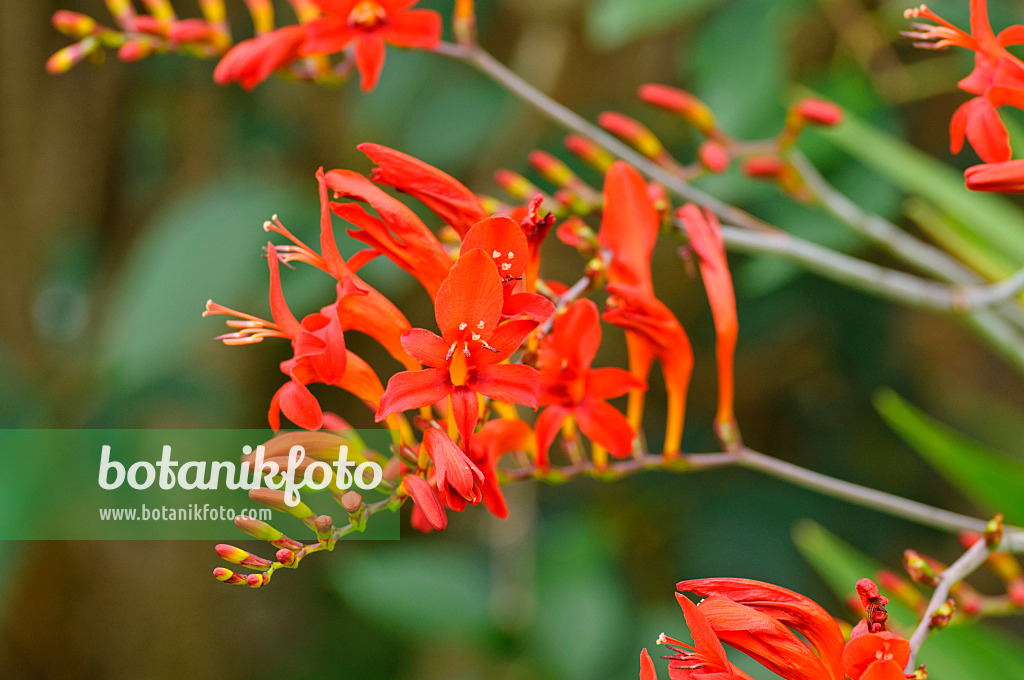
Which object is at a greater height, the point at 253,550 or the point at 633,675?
the point at 253,550

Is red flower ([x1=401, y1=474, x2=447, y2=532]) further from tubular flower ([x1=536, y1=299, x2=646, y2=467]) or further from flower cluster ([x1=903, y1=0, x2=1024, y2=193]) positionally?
flower cluster ([x1=903, y1=0, x2=1024, y2=193])

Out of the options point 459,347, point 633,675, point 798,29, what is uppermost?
point 798,29

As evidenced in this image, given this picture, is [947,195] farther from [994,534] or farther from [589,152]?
[994,534]

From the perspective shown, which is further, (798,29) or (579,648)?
(798,29)

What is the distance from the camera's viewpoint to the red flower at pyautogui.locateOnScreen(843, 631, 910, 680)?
0.24 m

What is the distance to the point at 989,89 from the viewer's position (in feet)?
0.97

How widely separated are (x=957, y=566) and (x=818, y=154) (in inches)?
22.0

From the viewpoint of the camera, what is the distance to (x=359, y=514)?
0.30 m

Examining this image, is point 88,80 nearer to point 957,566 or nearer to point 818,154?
point 818,154

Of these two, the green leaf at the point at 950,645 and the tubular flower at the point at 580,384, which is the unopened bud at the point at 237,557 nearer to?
the tubular flower at the point at 580,384

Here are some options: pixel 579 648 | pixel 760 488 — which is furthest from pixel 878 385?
pixel 579 648

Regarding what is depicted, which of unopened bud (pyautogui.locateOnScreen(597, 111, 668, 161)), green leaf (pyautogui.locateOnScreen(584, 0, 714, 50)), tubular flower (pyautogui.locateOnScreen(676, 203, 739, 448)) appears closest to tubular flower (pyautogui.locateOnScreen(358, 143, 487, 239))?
tubular flower (pyautogui.locateOnScreen(676, 203, 739, 448))

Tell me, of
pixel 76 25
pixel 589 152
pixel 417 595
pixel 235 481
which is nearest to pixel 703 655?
pixel 235 481

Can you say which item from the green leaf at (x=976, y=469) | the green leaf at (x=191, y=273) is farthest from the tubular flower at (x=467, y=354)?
the green leaf at (x=191, y=273)
